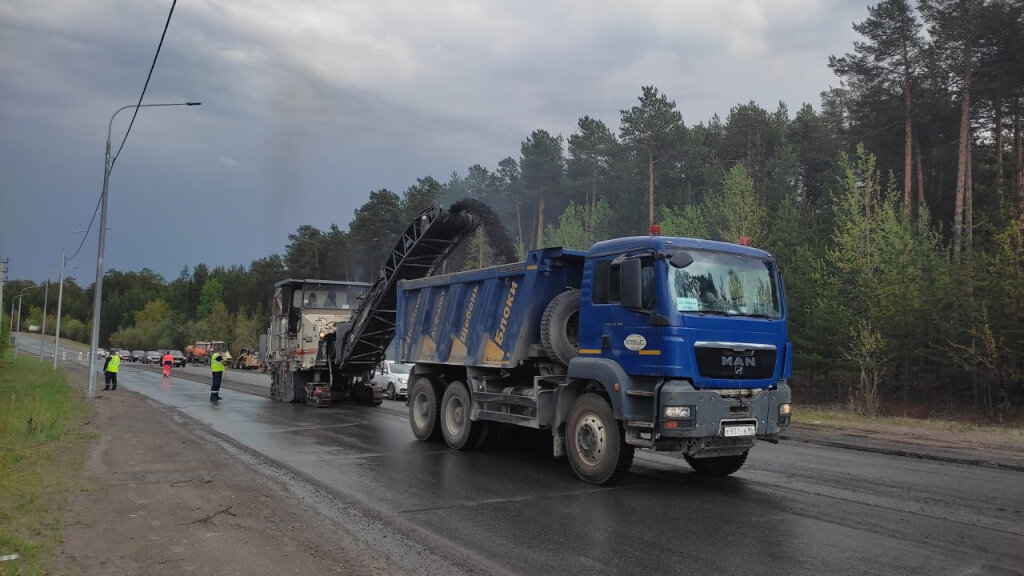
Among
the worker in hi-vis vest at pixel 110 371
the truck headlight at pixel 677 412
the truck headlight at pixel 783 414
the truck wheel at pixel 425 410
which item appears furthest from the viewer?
the worker in hi-vis vest at pixel 110 371

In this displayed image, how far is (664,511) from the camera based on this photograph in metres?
7.45

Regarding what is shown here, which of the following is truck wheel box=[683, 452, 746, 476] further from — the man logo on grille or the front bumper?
the man logo on grille

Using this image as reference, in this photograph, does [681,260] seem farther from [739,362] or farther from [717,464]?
[717,464]

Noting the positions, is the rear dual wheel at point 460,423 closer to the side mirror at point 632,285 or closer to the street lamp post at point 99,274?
the side mirror at point 632,285

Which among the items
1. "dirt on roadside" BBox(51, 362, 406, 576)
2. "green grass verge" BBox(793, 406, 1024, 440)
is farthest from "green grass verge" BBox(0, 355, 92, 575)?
"green grass verge" BBox(793, 406, 1024, 440)

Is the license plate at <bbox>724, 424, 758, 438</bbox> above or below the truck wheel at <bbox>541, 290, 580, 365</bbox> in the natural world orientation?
below

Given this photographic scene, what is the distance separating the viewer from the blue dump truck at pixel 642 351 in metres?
8.00

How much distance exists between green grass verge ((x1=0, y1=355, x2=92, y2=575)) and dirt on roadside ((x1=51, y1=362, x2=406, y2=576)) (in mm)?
155

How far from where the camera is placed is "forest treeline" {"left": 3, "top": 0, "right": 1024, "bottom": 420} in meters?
23.3

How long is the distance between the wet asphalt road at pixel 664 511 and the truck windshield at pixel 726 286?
217 cm

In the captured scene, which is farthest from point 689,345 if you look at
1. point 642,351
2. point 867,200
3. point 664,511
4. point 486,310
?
point 867,200

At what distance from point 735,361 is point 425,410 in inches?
254

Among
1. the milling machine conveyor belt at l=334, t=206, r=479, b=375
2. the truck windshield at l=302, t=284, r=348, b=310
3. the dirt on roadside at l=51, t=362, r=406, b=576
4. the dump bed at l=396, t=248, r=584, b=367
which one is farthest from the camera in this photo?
the truck windshield at l=302, t=284, r=348, b=310

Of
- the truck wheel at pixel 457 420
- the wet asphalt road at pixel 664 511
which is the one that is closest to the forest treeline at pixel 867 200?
the truck wheel at pixel 457 420
